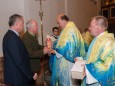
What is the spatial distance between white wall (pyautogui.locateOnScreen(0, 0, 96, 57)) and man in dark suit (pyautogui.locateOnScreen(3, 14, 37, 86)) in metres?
3.41

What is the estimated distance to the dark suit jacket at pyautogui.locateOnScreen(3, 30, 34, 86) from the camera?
3.32 m

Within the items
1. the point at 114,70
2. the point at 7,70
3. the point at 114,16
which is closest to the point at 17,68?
the point at 7,70

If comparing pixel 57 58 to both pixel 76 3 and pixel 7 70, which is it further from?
pixel 76 3

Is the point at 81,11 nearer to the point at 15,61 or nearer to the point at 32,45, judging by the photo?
the point at 32,45

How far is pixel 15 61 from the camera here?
131 inches

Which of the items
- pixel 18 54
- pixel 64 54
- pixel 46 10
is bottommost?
pixel 64 54

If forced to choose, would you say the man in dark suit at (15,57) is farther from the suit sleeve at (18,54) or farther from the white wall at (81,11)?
the white wall at (81,11)

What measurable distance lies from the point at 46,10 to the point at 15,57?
4.70 metres

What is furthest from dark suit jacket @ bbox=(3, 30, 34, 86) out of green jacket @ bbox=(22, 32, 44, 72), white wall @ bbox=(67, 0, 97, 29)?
white wall @ bbox=(67, 0, 97, 29)

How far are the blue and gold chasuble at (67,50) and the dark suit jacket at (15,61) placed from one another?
38.2 inches

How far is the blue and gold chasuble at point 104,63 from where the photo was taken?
2914 mm

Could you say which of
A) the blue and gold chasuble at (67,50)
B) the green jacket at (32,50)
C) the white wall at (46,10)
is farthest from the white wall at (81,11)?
the green jacket at (32,50)

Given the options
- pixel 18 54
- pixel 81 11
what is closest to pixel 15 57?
pixel 18 54

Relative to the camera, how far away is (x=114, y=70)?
2941mm
